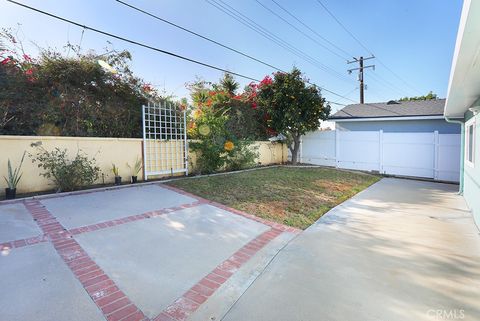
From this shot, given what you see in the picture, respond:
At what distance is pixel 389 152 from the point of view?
440 inches

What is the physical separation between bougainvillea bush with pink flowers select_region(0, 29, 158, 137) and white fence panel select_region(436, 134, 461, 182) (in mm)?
11483

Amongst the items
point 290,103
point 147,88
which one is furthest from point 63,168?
point 290,103

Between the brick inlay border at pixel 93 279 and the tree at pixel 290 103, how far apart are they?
10321 millimetres

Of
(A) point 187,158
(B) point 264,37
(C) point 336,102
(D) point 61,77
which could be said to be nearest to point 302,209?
(A) point 187,158

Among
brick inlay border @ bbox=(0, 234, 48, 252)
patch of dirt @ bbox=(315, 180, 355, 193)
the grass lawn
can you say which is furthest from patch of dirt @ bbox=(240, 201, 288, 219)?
brick inlay border @ bbox=(0, 234, 48, 252)

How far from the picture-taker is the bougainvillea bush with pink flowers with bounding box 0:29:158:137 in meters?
6.16

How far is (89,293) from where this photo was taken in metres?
2.31

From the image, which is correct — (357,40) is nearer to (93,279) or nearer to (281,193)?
(281,193)

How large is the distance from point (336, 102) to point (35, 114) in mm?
16655

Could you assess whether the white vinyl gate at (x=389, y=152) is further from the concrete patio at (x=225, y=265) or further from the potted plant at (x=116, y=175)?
the potted plant at (x=116, y=175)

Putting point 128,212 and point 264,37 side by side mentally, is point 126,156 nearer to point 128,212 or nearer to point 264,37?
point 128,212

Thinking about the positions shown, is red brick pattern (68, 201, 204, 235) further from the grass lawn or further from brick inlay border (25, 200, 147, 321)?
the grass lawn

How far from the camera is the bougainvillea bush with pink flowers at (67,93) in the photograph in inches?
243

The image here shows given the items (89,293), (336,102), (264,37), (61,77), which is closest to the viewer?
(89,293)
